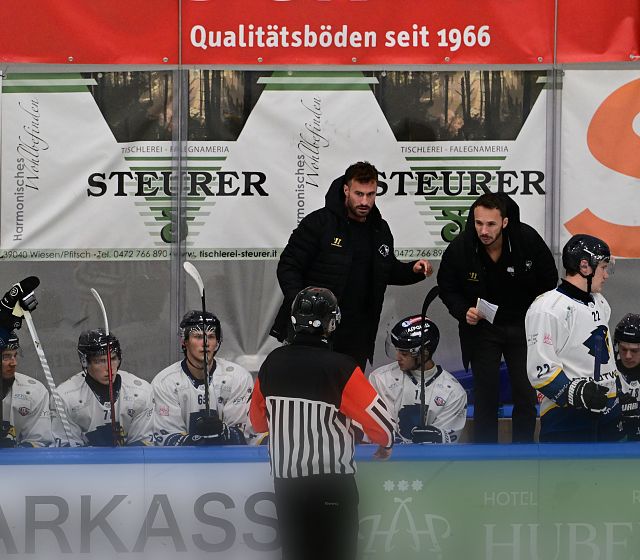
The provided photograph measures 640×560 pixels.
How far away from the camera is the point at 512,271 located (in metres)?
6.01

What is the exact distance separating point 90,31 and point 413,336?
2.37m

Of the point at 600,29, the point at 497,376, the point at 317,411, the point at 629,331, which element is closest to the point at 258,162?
the point at 497,376

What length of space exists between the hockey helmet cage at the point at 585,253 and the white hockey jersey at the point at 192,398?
5.56 feet

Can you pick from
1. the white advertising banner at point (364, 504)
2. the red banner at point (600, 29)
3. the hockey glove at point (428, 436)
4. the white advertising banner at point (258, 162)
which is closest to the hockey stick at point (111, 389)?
the white advertising banner at point (364, 504)

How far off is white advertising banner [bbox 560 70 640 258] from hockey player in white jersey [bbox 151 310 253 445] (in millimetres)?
1968

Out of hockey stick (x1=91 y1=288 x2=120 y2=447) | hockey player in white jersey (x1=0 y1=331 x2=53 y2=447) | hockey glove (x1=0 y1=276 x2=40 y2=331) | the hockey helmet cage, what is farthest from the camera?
hockey player in white jersey (x1=0 y1=331 x2=53 y2=447)

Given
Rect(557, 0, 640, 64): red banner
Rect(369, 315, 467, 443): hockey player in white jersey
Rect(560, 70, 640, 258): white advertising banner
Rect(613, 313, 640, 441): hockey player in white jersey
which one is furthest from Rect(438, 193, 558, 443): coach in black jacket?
Rect(557, 0, 640, 64): red banner

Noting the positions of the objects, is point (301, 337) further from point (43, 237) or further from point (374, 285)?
point (43, 237)

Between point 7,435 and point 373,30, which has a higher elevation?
point 373,30

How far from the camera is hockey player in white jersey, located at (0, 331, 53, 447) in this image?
19.8 ft

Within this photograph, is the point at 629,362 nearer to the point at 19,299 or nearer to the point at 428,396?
the point at 428,396

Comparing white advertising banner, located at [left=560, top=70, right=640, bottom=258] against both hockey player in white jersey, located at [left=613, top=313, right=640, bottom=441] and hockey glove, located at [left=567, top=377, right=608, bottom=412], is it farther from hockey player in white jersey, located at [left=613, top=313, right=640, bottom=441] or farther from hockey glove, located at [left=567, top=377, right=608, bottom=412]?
hockey glove, located at [left=567, top=377, right=608, bottom=412]

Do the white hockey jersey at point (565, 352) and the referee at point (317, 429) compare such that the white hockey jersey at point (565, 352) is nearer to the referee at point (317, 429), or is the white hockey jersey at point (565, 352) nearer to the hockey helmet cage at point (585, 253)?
the hockey helmet cage at point (585, 253)

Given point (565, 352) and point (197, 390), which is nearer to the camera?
point (565, 352)
